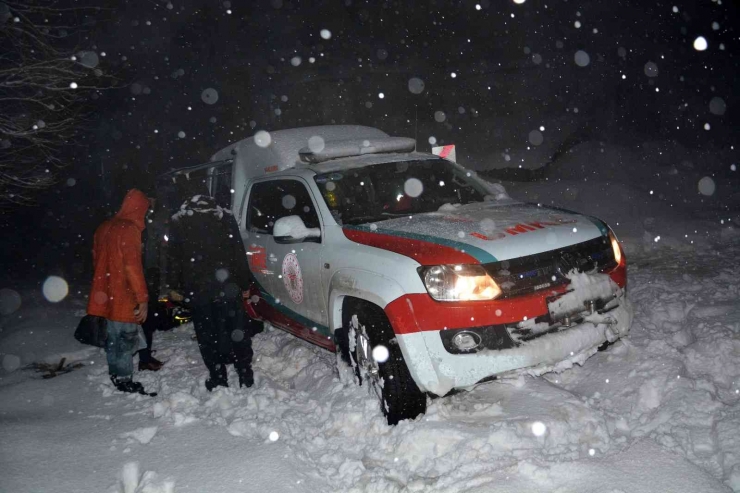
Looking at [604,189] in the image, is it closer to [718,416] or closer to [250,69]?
[718,416]

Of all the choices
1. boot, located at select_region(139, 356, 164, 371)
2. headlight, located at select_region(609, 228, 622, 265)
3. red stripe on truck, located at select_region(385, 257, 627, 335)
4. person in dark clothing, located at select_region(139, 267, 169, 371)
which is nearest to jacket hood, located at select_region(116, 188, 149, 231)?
person in dark clothing, located at select_region(139, 267, 169, 371)

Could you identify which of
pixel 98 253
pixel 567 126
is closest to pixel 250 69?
pixel 567 126

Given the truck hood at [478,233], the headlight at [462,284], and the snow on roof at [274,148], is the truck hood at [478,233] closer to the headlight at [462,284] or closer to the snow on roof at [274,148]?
the headlight at [462,284]

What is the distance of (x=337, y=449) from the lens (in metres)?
3.47

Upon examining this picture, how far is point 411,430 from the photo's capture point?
3.45m

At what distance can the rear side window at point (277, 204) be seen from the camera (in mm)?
4602

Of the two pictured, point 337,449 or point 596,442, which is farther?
point 337,449

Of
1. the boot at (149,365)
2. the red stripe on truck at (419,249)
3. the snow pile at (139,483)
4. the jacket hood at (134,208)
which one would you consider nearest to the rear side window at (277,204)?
the red stripe on truck at (419,249)

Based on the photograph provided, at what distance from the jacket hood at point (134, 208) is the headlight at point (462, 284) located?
258 cm

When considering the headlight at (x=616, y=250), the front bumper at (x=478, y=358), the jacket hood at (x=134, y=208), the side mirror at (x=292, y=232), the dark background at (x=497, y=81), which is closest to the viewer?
the front bumper at (x=478, y=358)

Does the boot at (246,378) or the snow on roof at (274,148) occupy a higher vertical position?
the snow on roof at (274,148)

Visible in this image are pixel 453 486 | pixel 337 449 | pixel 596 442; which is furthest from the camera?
pixel 337 449

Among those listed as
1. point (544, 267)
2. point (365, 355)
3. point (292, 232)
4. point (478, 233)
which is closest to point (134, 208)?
point (292, 232)

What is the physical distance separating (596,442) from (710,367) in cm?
128
